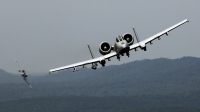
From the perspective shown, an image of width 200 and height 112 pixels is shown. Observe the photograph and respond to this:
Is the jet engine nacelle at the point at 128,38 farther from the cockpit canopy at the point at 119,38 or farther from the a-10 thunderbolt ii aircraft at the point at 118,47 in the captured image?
the cockpit canopy at the point at 119,38

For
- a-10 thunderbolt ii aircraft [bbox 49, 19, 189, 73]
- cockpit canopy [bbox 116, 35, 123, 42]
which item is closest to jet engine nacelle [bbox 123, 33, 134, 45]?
a-10 thunderbolt ii aircraft [bbox 49, 19, 189, 73]

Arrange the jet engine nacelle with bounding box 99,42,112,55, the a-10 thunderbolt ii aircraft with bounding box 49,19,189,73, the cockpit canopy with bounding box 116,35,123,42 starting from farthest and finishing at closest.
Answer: the jet engine nacelle with bounding box 99,42,112,55, the cockpit canopy with bounding box 116,35,123,42, the a-10 thunderbolt ii aircraft with bounding box 49,19,189,73

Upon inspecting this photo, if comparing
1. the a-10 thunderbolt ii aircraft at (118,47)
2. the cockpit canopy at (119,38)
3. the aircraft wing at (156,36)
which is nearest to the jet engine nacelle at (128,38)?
the a-10 thunderbolt ii aircraft at (118,47)

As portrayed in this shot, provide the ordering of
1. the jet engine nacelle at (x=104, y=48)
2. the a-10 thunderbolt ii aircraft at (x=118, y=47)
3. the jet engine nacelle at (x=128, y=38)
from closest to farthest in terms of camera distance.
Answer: the a-10 thunderbolt ii aircraft at (x=118, y=47) → the jet engine nacelle at (x=104, y=48) → the jet engine nacelle at (x=128, y=38)

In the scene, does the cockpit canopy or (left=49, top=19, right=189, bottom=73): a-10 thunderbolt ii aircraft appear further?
the cockpit canopy

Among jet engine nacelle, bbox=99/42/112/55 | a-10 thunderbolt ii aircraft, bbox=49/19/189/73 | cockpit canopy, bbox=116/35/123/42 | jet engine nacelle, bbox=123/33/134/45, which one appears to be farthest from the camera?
jet engine nacelle, bbox=123/33/134/45

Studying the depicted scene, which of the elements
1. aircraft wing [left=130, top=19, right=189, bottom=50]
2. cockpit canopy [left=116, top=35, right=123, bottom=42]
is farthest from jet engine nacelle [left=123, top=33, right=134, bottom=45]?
cockpit canopy [left=116, top=35, right=123, bottom=42]

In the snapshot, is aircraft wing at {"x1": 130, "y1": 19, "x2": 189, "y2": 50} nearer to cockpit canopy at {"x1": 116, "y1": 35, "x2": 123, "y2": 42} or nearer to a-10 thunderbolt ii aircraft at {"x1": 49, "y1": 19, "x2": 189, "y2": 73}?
a-10 thunderbolt ii aircraft at {"x1": 49, "y1": 19, "x2": 189, "y2": 73}

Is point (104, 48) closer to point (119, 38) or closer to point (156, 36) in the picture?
point (119, 38)

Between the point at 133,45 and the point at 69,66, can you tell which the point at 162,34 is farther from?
the point at 69,66

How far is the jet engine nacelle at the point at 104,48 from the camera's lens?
3796 inches

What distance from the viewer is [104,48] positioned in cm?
9700

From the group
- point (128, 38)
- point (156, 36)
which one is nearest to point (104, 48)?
point (128, 38)

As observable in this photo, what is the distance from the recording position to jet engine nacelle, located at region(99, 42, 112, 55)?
96.4 metres
